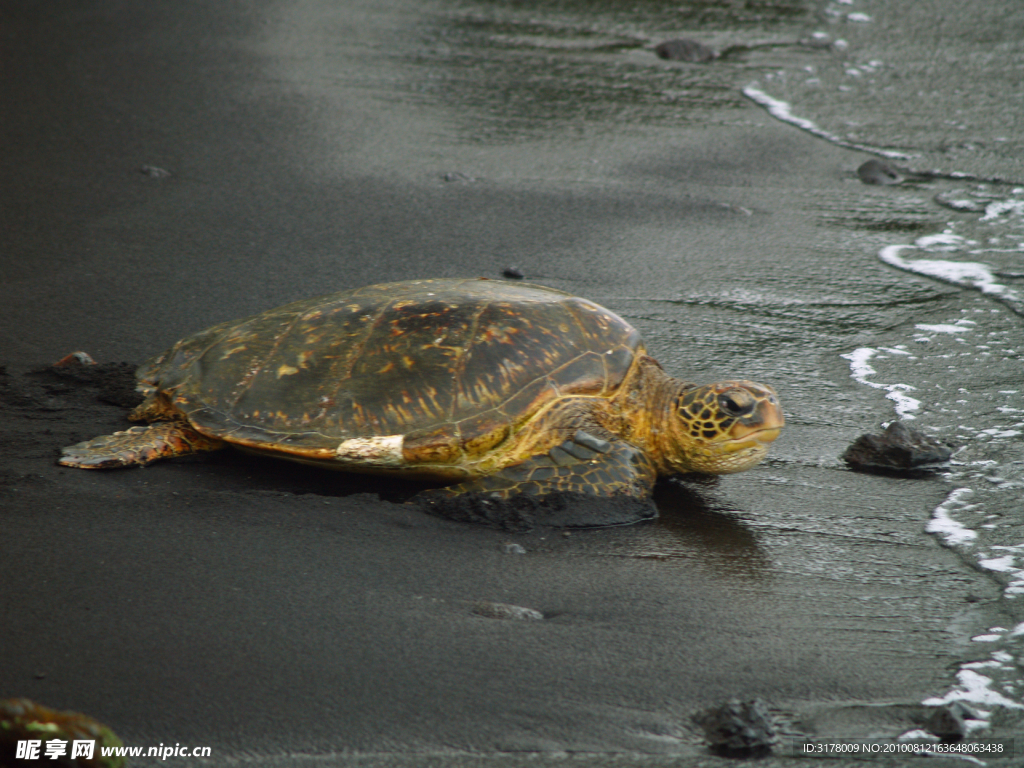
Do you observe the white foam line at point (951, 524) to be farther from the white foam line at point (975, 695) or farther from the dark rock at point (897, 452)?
the white foam line at point (975, 695)

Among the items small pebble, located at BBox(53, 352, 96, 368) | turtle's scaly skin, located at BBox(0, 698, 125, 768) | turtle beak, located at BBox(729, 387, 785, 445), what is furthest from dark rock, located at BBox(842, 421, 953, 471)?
small pebble, located at BBox(53, 352, 96, 368)

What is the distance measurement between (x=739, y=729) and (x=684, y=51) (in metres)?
7.33

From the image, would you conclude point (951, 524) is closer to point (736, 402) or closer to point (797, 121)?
point (736, 402)

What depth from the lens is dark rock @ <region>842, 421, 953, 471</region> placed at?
347 centimetres

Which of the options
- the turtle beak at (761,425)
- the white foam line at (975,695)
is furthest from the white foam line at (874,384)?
the white foam line at (975,695)

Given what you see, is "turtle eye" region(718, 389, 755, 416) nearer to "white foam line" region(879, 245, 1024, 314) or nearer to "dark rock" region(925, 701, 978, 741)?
"dark rock" region(925, 701, 978, 741)

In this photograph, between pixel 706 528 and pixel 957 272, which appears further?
pixel 957 272

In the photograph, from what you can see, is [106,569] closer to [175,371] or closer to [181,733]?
[181,733]

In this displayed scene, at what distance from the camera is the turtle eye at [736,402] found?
320 cm

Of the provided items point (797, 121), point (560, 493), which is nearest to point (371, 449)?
point (560, 493)

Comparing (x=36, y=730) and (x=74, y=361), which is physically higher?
(x=36, y=730)

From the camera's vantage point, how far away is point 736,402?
3.21 meters

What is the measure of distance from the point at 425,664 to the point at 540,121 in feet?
16.6

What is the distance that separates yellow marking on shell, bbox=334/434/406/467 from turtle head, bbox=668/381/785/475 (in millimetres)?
999
